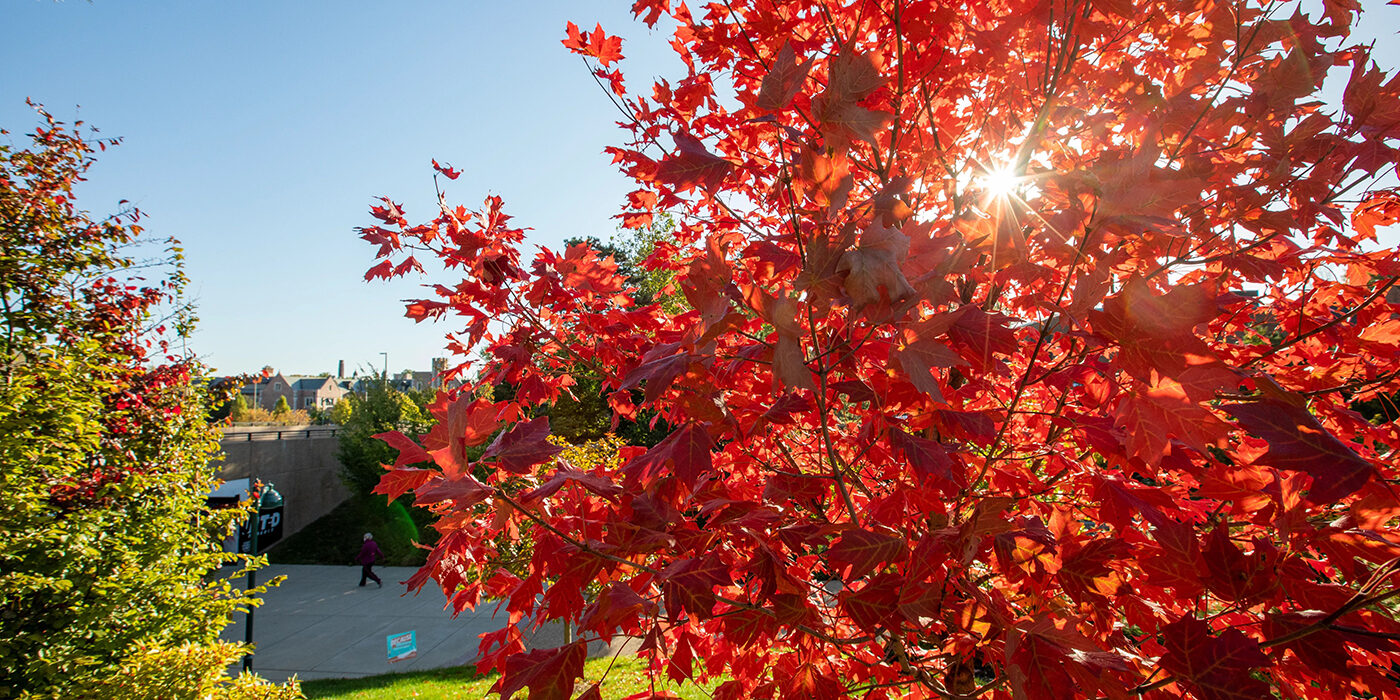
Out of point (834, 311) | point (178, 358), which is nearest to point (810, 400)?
point (834, 311)

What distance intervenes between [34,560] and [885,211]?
619cm

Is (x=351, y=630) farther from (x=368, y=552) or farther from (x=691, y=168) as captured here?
(x=691, y=168)

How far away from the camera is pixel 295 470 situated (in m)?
18.5

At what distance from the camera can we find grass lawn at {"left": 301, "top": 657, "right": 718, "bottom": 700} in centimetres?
699

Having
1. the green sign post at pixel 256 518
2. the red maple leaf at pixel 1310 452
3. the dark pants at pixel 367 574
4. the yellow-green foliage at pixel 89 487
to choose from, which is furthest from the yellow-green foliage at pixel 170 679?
the dark pants at pixel 367 574

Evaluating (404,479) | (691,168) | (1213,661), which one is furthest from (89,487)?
(1213,661)

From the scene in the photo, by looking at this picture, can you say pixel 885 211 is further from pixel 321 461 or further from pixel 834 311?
pixel 321 461

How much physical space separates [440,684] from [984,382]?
8.40m

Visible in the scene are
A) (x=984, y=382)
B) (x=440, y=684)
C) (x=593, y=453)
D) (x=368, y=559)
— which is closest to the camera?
(x=984, y=382)

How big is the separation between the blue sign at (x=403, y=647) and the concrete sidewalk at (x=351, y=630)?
0.14 metres

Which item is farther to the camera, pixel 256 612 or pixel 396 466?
pixel 256 612

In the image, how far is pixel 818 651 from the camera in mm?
1813

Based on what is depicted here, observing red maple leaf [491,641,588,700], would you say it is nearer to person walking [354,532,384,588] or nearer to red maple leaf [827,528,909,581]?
red maple leaf [827,528,909,581]

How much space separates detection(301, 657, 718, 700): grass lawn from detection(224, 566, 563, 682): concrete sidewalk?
0.41m
